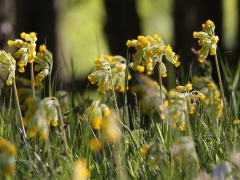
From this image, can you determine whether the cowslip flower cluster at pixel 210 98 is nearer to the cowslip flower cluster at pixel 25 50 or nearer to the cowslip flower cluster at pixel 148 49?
the cowslip flower cluster at pixel 148 49

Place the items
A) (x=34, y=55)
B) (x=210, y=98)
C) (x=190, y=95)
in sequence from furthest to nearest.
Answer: (x=210, y=98) → (x=34, y=55) → (x=190, y=95)

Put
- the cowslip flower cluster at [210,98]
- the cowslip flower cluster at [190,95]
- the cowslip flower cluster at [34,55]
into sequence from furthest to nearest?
the cowslip flower cluster at [210,98] < the cowslip flower cluster at [34,55] < the cowslip flower cluster at [190,95]

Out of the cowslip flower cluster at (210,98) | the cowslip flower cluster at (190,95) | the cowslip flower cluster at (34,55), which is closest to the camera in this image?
the cowslip flower cluster at (190,95)

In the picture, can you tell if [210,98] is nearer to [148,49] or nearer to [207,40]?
[207,40]

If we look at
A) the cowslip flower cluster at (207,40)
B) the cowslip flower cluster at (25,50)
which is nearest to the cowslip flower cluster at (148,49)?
the cowslip flower cluster at (207,40)

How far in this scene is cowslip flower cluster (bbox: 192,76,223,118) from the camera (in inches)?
133

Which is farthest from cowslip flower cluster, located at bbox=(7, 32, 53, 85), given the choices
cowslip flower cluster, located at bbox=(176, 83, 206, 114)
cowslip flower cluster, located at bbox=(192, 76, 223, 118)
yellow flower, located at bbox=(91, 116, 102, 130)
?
cowslip flower cluster, located at bbox=(192, 76, 223, 118)

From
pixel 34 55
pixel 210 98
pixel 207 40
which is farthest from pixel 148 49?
pixel 210 98

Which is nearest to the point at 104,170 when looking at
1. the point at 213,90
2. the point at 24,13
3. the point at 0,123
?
the point at 0,123

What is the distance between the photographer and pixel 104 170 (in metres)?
2.68

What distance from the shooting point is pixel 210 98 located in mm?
3496

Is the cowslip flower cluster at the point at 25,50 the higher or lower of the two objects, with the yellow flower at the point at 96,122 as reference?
higher

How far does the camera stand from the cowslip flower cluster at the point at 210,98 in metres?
3.38

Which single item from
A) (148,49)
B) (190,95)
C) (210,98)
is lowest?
(210,98)
